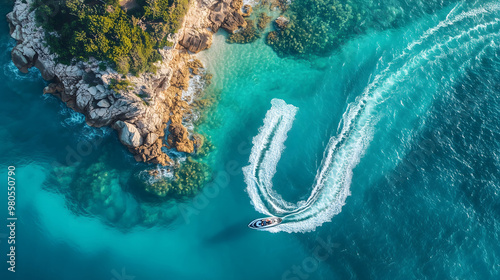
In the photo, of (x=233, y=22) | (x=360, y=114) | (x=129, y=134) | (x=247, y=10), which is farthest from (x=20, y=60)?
(x=360, y=114)

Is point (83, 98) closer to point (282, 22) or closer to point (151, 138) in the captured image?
point (151, 138)

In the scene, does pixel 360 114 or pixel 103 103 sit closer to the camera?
pixel 103 103

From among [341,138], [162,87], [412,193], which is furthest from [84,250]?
[412,193]

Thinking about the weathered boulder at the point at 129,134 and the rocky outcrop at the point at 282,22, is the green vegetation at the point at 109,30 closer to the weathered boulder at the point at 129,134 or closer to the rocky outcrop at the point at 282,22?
the weathered boulder at the point at 129,134

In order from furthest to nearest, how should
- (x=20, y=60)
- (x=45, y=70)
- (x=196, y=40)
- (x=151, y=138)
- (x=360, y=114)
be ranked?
(x=196, y=40) < (x=360, y=114) < (x=20, y=60) < (x=45, y=70) < (x=151, y=138)

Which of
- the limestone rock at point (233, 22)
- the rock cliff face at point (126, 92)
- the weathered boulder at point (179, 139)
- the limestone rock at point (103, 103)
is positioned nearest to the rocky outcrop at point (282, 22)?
the limestone rock at point (233, 22)

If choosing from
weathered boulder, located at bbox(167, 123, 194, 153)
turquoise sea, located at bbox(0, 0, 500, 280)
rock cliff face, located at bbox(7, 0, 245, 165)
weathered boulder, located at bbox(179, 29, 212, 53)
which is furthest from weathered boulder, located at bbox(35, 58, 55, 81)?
weathered boulder, located at bbox(179, 29, 212, 53)
